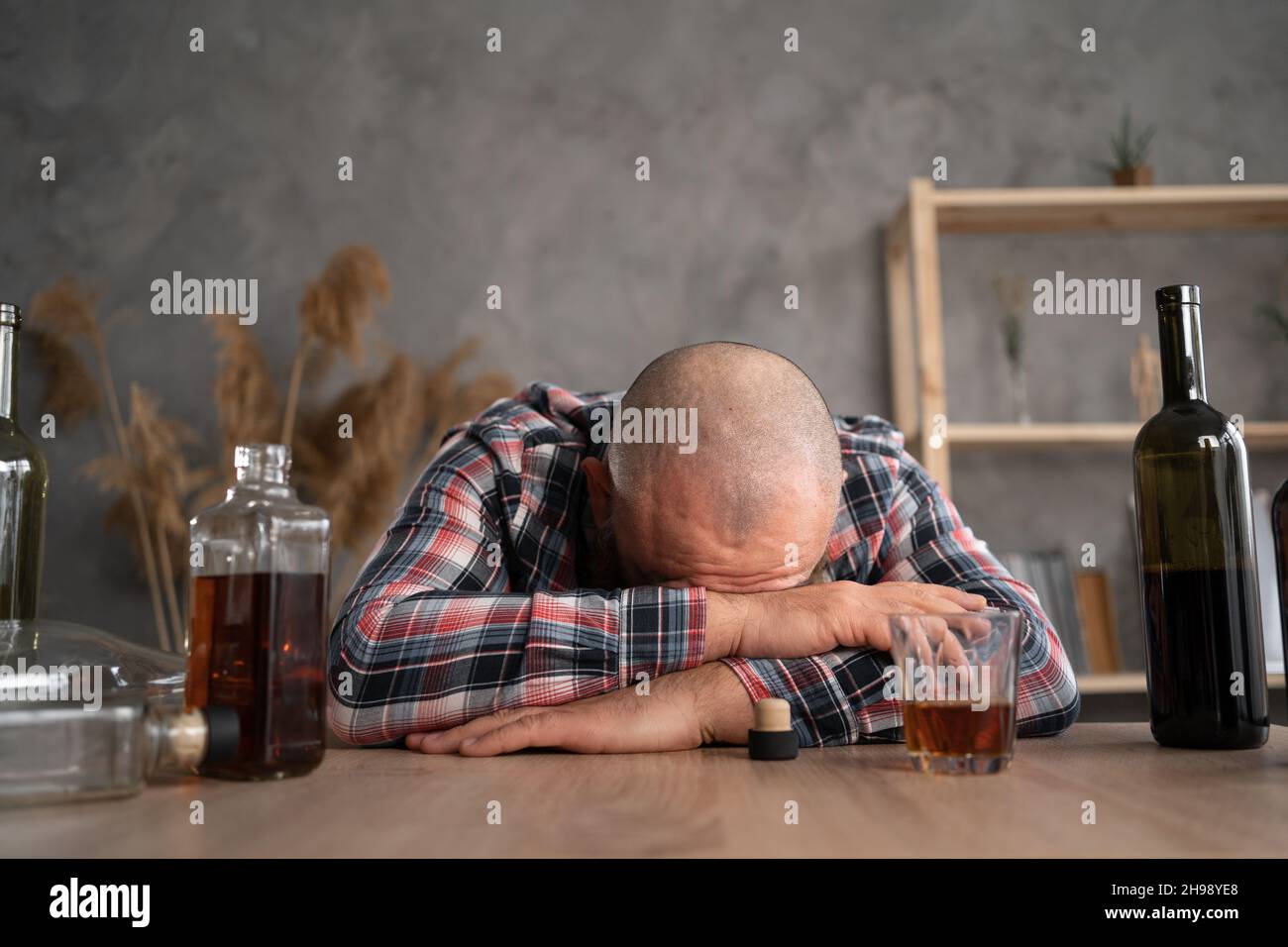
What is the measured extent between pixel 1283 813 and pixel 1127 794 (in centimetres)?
9

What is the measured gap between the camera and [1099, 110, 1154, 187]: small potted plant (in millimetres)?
2391

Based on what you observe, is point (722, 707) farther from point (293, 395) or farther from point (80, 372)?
point (80, 372)

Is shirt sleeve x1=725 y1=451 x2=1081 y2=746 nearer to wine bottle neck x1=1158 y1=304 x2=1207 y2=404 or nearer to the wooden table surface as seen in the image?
the wooden table surface

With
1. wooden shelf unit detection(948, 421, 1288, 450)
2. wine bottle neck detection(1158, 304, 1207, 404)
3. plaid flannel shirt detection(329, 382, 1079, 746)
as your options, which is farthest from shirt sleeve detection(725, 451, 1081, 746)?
wooden shelf unit detection(948, 421, 1288, 450)

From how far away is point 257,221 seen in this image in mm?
2631

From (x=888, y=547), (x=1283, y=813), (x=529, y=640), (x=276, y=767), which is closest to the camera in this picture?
(x=1283, y=813)

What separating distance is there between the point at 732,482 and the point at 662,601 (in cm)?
15

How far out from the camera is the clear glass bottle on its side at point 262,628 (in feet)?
2.20

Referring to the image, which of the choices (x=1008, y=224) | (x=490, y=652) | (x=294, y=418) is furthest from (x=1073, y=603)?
(x=294, y=418)

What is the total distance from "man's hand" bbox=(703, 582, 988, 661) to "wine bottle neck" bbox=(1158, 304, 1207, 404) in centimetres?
31

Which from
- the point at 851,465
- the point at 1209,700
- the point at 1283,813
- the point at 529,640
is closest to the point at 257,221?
the point at 851,465

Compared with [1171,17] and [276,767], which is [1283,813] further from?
[1171,17]

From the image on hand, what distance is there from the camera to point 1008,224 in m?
2.49
